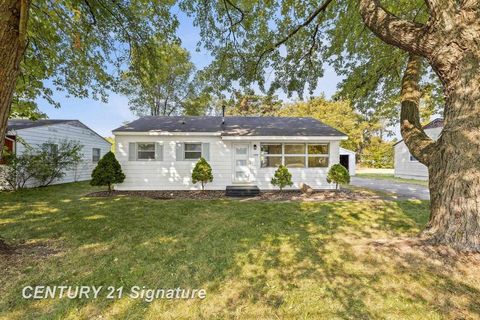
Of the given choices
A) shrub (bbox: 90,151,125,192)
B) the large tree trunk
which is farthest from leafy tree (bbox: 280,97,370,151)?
the large tree trunk

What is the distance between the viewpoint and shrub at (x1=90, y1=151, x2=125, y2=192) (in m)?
8.71

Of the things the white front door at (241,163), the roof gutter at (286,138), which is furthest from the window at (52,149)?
the white front door at (241,163)

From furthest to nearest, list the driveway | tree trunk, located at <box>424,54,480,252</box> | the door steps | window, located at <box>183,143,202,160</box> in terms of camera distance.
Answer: window, located at <box>183,143,202,160</box>
the door steps
the driveway
tree trunk, located at <box>424,54,480,252</box>

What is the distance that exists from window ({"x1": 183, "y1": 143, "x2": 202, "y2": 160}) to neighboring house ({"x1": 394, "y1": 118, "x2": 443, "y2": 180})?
15363 mm

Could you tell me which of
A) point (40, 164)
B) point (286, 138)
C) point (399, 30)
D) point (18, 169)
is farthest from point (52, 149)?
point (399, 30)

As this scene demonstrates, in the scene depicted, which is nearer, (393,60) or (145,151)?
(393,60)

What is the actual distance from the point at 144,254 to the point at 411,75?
6.86 m

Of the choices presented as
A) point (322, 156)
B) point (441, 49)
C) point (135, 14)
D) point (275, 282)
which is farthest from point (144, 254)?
point (322, 156)

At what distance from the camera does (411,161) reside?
16438mm

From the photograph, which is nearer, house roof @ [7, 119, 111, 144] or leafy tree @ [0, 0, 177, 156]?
leafy tree @ [0, 0, 177, 156]

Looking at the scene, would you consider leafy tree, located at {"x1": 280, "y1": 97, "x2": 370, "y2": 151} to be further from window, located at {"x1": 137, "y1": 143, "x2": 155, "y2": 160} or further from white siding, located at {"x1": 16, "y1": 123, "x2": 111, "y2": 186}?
white siding, located at {"x1": 16, "y1": 123, "x2": 111, "y2": 186}

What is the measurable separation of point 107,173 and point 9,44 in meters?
6.78

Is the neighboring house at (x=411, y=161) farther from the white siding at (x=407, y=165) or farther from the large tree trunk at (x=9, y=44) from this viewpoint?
the large tree trunk at (x=9, y=44)

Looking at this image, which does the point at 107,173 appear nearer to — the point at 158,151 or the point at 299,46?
the point at 158,151
